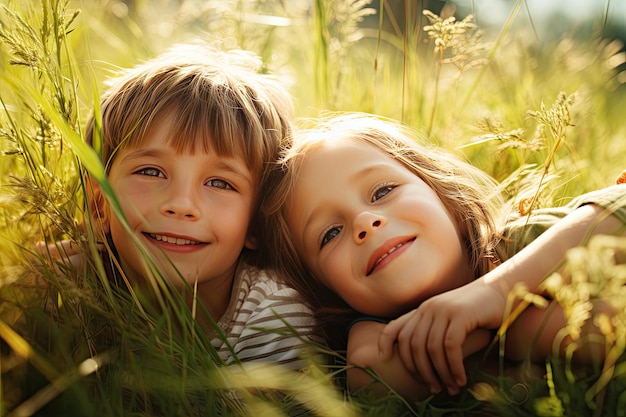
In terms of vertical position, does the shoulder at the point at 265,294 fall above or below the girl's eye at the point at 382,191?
below

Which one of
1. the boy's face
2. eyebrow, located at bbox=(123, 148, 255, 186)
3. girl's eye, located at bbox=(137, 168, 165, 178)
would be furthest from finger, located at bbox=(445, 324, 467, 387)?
girl's eye, located at bbox=(137, 168, 165, 178)

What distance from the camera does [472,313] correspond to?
1.38m

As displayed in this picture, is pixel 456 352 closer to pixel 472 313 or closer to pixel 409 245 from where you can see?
pixel 472 313

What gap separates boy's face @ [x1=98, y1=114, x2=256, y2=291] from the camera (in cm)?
179

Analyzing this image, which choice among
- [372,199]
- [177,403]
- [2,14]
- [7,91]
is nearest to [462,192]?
[372,199]

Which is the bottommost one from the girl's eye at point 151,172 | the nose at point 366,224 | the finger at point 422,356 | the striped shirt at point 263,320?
the striped shirt at point 263,320

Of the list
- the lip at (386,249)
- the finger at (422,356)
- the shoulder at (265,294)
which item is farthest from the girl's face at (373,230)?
the finger at (422,356)

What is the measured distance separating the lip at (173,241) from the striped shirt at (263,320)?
0.81 feet

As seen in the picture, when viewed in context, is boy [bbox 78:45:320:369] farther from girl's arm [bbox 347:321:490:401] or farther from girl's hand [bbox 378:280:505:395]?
girl's hand [bbox 378:280:505:395]

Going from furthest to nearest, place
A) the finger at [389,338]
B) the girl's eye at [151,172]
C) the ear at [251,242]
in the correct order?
the ear at [251,242] < the girl's eye at [151,172] < the finger at [389,338]

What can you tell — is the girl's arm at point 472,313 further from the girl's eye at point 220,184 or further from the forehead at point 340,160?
the girl's eye at point 220,184

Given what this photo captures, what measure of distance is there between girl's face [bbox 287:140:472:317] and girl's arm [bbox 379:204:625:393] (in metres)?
0.19

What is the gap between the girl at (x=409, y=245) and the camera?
1.39 meters

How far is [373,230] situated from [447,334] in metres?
0.39
